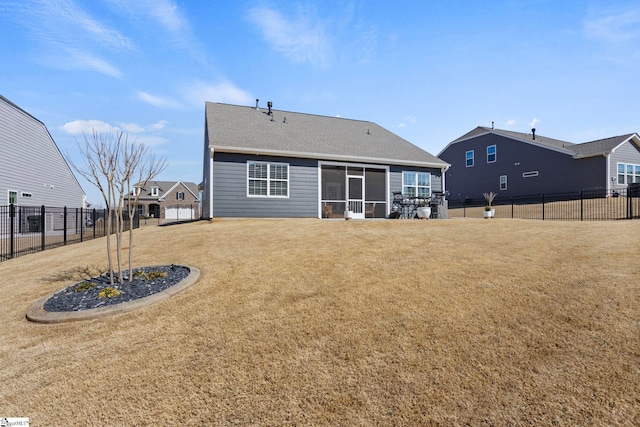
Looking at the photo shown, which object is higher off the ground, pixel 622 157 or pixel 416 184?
pixel 622 157

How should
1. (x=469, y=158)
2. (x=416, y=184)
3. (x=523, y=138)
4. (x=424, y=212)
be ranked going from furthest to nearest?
1. (x=469, y=158)
2. (x=523, y=138)
3. (x=416, y=184)
4. (x=424, y=212)

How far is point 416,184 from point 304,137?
6.52m

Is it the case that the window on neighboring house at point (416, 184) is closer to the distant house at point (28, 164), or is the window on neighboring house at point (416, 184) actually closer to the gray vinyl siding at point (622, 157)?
the gray vinyl siding at point (622, 157)

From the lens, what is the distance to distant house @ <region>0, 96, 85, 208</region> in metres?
17.4

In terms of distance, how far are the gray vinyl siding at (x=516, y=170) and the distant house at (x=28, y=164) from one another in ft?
112

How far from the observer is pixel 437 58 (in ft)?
33.2

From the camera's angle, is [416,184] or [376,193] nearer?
[416,184]

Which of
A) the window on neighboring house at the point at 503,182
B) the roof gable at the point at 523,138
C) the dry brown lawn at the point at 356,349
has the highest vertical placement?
the roof gable at the point at 523,138

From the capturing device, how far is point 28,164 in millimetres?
19594

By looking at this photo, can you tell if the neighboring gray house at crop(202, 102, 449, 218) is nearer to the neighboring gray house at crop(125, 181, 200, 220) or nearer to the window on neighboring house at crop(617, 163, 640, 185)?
the window on neighboring house at crop(617, 163, 640, 185)

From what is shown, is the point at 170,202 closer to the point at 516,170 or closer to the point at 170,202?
the point at 170,202

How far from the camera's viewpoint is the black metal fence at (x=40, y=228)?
37.5 feet

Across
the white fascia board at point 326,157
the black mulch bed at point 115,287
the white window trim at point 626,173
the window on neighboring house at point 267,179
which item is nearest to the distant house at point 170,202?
the window on neighboring house at point 267,179

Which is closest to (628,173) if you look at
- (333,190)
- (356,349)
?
(333,190)
